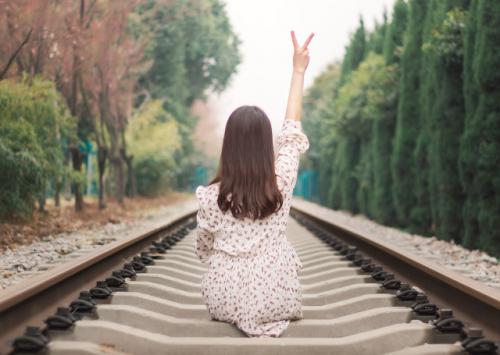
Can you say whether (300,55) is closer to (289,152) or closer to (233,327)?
(289,152)

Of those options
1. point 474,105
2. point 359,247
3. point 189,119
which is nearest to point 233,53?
point 189,119

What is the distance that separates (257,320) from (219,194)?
23.8 inches

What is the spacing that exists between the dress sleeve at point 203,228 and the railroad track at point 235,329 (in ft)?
1.15

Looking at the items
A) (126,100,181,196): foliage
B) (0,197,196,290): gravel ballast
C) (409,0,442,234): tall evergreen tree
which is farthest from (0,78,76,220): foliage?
(126,100,181,196): foliage

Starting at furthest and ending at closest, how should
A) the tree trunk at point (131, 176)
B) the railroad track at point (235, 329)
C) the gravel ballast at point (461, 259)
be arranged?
the tree trunk at point (131, 176)
the gravel ballast at point (461, 259)
the railroad track at point (235, 329)

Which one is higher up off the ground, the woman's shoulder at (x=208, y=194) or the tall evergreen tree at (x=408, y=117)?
the tall evergreen tree at (x=408, y=117)

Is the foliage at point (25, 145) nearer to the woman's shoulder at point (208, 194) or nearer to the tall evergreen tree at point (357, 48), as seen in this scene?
the woman's shoulder at point (208, 194)

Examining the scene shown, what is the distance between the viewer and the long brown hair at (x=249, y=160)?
138 inches

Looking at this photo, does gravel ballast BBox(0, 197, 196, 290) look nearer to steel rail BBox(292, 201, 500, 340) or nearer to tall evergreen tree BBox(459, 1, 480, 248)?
steel rail BBox(292, 201, 500, 340)

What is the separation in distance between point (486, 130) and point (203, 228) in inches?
317

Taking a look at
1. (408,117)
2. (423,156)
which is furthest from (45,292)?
(408,117)

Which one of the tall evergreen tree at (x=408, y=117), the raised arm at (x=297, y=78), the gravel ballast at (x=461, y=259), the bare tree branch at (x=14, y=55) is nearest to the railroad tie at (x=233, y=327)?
the raised arm at (x=297, y=78)

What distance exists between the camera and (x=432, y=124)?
46.7 feet

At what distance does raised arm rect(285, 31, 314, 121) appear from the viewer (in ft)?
12.7
